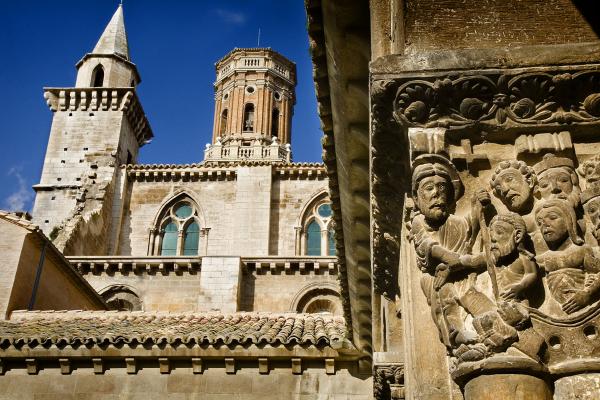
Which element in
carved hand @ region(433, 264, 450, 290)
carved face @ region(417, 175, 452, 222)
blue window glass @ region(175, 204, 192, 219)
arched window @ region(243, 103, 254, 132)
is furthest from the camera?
arched window @ region(243, 103, 254, 132)

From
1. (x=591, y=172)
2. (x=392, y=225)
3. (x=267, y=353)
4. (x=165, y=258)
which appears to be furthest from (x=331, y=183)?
(x=165, y=258)

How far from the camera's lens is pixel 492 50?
3.25 metres

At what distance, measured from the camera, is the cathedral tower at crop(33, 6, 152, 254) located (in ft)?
87.8

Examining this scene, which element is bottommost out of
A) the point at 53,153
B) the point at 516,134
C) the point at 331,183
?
the point at 516,134

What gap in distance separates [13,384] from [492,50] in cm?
1007

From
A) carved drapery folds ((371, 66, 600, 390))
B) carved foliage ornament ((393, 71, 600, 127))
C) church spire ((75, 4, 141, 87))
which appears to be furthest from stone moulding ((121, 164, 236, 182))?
carved foliage ornament ((393, 71, 600, 127))

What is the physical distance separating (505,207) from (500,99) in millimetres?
524

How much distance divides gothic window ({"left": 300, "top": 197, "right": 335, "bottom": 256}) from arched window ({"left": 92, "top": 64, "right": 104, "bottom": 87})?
40.2ft

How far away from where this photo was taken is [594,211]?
9.70ft

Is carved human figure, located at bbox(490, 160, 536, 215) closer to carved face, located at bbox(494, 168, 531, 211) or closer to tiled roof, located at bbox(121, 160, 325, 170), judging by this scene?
carved face, located at bbox(494, 168, 531, 211)

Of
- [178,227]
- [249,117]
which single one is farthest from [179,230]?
[249,117]

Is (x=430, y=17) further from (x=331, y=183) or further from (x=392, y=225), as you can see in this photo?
(x=331, y=183)

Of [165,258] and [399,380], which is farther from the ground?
[165,258]

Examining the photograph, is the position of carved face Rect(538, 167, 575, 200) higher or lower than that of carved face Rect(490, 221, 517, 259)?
higher
